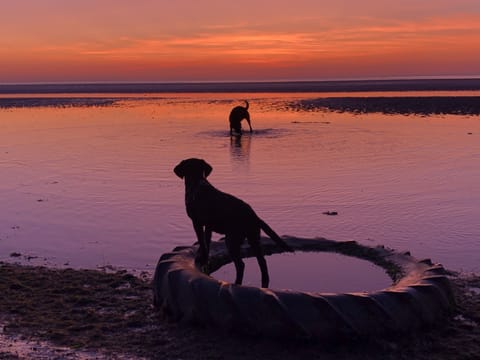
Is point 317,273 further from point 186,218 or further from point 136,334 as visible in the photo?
point 186,218

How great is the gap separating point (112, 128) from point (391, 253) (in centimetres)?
1914

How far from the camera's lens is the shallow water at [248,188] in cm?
879

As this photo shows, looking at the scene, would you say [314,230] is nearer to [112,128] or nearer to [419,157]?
[419,157]

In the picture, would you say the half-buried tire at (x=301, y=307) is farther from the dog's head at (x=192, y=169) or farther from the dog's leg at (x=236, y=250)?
the dog's head at (x=192, y=169)

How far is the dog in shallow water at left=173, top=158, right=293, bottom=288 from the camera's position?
6.33 meters

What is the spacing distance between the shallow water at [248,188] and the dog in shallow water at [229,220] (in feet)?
4.69

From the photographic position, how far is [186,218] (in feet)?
32.7

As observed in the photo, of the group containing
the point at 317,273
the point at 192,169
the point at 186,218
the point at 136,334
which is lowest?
the point at 136,334

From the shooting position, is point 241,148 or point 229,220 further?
point 241,148

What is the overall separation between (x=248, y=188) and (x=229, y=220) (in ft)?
19.1

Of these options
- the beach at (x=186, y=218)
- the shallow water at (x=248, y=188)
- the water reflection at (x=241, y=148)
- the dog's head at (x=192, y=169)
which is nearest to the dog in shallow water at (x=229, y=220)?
the dog's head at (x=192, y=169)

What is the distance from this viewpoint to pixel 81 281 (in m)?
7.26

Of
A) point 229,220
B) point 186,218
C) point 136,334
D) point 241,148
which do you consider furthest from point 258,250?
point 241,148

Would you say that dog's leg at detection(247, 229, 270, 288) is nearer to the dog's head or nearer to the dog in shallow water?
the dog in shallow water
